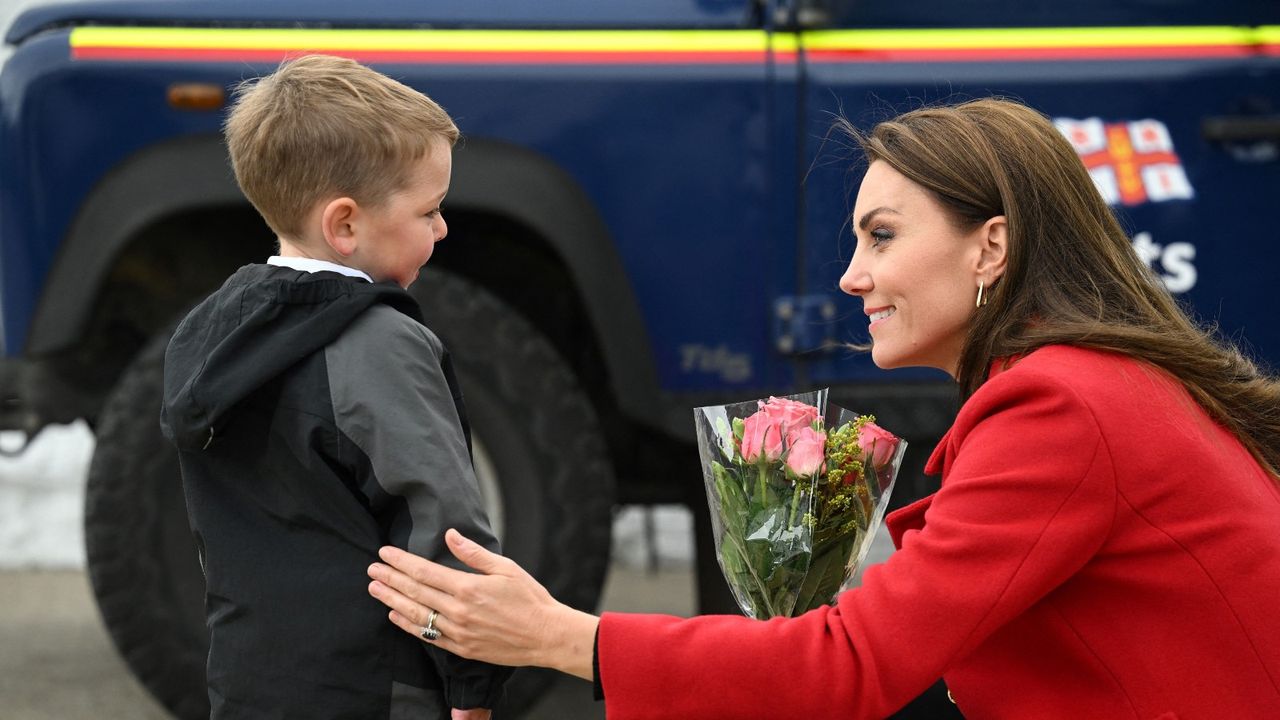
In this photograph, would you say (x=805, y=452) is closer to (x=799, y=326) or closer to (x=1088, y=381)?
(x=1088, y=381)

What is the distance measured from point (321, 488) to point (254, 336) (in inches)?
7.9

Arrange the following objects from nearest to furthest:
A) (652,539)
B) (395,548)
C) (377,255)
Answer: (395,548), (377,255), (652,539)

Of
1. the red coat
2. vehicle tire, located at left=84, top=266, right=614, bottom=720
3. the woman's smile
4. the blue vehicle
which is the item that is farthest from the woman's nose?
vehicle tire, located at left=84, top=266, right=614, bottom=720

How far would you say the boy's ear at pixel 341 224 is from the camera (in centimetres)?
179

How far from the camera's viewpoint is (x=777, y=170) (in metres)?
3.27

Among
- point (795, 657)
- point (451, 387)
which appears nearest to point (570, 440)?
point (451, 387)

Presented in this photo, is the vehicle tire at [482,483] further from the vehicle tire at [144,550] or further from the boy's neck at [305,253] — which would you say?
A: the boy's neck at [305,253]

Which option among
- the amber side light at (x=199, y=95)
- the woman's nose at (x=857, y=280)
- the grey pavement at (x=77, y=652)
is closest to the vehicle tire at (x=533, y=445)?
the grey pavement at (x=77, y=652)

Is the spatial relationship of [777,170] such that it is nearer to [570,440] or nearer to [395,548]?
[570,440]

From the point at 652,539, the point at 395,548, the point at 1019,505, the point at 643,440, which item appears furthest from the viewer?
the point at 652,539

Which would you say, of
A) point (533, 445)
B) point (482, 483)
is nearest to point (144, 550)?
point (482, 483)

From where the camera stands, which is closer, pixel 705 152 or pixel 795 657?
pixel 795 657

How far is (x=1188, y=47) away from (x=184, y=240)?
7.65 feet

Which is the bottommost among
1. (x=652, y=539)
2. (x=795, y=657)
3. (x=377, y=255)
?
(x=652, y=539)
